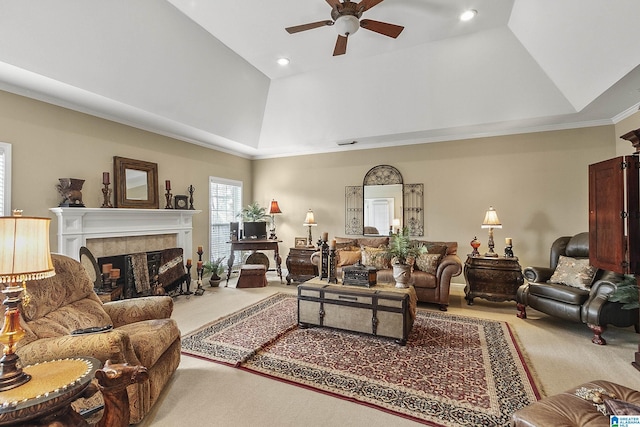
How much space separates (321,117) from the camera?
213 inches

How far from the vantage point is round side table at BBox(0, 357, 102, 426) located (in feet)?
3.74

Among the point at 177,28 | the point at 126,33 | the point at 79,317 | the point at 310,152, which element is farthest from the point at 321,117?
the point at 79,317

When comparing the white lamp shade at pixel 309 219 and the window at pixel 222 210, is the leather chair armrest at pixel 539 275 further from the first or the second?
the window at pixel 222 210

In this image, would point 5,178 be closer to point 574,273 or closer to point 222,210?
point 222,210

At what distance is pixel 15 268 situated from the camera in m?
1.34

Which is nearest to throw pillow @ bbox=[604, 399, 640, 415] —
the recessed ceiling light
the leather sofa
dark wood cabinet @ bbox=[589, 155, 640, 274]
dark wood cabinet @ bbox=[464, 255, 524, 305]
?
the leather sofa

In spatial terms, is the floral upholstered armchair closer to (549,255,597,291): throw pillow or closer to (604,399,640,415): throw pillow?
(604,399,640,415): throw pillow

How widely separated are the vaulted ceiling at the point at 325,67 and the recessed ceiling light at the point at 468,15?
0.06 m

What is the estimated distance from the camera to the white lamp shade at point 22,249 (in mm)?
1330

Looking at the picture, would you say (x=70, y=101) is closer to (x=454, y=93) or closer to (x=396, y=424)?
(x=396, y=424)

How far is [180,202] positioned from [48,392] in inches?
177

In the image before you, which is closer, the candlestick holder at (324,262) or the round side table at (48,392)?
the round side table at (48,392)

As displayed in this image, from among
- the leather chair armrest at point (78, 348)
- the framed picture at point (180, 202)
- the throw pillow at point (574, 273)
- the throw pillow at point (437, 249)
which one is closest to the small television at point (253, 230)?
the framed picture at point (180, 202)

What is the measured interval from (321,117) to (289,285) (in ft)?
10.9
